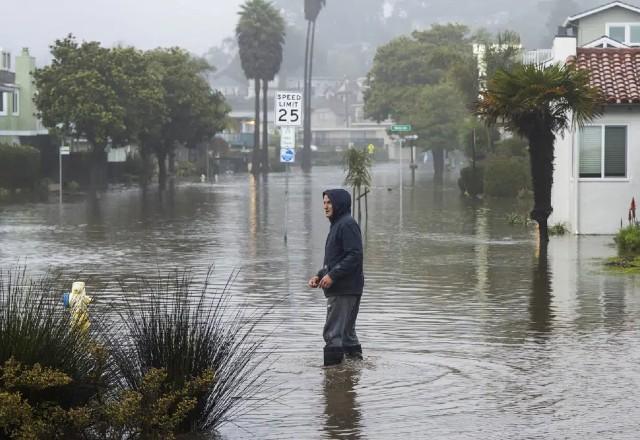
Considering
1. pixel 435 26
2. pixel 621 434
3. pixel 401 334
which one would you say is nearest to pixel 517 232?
pixel 401 334

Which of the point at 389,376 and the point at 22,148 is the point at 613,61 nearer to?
the point at 389,376

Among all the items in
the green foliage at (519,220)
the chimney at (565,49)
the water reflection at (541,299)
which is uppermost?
the chimney at (565,49)

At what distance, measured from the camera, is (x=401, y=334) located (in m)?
15.8

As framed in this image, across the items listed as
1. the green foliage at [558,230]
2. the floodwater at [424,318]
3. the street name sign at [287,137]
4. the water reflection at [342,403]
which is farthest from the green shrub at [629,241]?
the water reflection at [342,403]

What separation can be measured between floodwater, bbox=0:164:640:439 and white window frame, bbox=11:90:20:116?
157ft

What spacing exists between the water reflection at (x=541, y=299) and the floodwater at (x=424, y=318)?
0.04 metres

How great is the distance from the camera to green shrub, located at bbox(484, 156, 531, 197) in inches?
2193

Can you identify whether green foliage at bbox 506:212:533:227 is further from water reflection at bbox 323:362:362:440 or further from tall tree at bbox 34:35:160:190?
tall tree at bbox 34:35:160:190

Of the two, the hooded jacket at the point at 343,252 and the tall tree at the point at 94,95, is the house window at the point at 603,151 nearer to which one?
the hooded jacket at the point at 343,252

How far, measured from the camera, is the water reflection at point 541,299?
54.3 ft

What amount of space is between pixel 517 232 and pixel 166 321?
82.1ft

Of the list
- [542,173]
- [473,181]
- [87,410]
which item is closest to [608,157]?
[542,173]

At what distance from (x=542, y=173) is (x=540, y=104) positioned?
5.38ft

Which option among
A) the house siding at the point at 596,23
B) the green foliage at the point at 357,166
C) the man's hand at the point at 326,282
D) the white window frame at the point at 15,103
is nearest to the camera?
the man's hand at the point at 326,282
